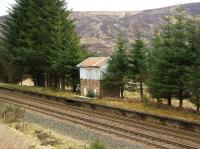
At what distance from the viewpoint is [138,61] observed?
117ft

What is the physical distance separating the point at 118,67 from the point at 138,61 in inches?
85.6

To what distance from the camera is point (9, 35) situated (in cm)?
5356

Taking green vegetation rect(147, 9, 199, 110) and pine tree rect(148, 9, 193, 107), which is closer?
green vegetation rect(147, 9, 199, 110)

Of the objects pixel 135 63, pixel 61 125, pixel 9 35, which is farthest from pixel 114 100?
pixel 9 35

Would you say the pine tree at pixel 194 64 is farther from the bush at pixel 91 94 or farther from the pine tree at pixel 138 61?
the bush at pixel 91 94

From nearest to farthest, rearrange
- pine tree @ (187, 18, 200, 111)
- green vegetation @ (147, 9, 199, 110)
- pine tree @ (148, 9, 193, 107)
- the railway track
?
the railway track
pine tree @ (187, 18, 200, 111)
green vegetation @ (147, 9, 199, 110)
pine tree @ (148, 9, 193, 107)

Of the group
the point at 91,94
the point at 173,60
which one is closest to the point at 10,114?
the point at 173,60

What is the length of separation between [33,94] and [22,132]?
21.0 meters

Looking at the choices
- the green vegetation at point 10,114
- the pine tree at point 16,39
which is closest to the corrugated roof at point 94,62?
the pine tree at point 16,39

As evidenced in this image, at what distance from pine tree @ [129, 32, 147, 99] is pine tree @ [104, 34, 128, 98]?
613mm

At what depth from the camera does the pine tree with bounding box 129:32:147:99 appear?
35.6 m

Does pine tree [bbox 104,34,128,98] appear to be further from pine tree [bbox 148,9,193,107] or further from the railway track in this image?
pine tree [bbox 148,9,193,107]

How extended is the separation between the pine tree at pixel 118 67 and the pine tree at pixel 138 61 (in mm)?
613

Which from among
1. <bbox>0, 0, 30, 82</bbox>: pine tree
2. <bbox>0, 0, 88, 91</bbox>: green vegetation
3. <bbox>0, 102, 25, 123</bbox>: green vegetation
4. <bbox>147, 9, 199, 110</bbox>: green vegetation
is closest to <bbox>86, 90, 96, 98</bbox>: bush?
<bbox>0, 0, 88, 91</bbox>: green vegetation
